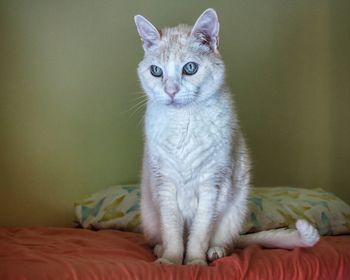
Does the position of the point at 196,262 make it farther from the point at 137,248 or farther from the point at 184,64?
the point at 184,64

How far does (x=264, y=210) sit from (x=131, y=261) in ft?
2.61

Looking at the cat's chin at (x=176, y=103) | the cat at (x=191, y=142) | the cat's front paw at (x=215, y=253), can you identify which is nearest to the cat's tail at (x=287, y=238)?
the cat at (x=191, y=142)

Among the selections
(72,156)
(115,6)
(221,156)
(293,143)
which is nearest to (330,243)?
(221,156)

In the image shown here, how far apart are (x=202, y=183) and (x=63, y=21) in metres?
1.13

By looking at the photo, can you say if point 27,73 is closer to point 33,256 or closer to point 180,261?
point 33,256

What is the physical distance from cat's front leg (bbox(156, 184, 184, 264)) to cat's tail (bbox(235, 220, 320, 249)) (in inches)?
9.2

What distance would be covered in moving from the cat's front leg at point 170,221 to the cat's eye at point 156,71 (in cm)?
34

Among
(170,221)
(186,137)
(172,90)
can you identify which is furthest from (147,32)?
(170,221)

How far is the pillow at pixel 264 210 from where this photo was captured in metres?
2.02

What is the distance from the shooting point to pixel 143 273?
1317 millimetres

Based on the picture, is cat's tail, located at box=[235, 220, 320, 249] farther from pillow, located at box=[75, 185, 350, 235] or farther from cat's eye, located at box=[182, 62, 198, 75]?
cat's eye, located at box=[182, 62, 198, 75]

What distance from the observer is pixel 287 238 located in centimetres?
162

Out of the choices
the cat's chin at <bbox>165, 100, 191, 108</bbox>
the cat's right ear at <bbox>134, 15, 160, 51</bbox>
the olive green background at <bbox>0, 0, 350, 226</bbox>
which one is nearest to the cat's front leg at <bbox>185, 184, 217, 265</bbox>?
the cat's chin at <bbox>165, 100, 191, 108</bbox>

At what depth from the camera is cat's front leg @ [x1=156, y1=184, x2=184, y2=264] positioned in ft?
5.05
